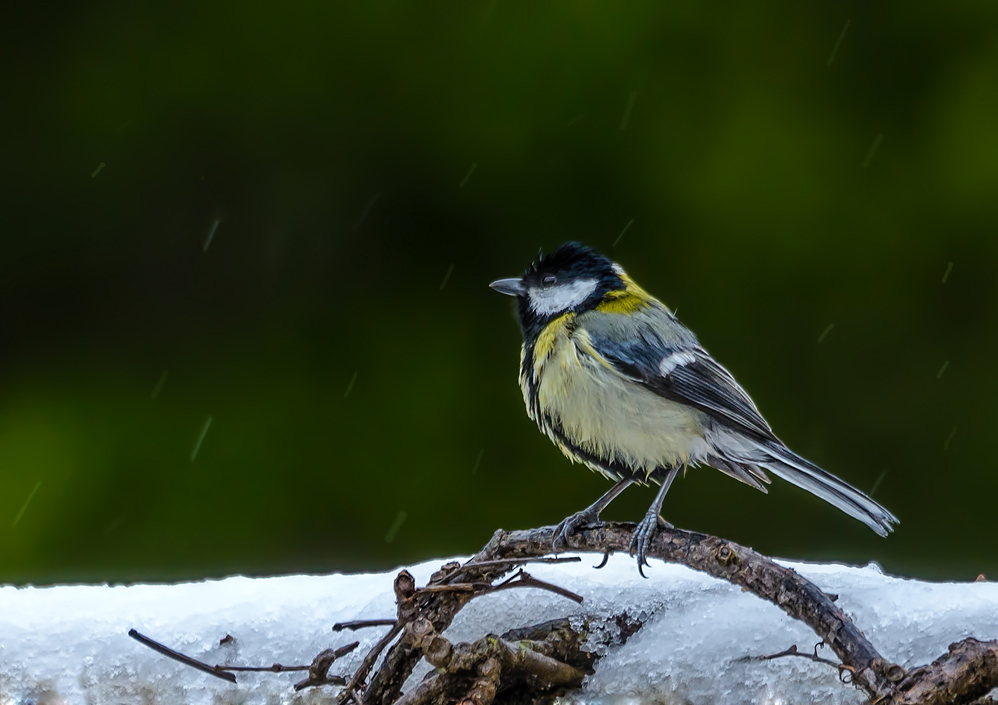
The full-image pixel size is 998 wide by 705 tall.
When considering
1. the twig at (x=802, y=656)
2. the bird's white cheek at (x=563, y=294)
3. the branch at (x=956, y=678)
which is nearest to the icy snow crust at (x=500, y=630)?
the twig at (x=802, y=656)

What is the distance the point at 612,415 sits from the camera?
3.75 ft

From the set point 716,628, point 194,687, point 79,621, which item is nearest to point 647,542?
point 716,628

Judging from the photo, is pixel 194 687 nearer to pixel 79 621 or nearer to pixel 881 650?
pixel 79 621

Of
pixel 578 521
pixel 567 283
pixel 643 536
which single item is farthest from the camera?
pixel 567 283

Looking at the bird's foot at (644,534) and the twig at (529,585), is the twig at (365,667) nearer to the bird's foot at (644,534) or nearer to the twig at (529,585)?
the twig at (529,585)

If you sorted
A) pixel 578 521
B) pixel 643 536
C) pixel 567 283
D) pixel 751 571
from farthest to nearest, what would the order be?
pixel 567 283 < pixel 578 521 < pixel 643 536 < pixel 751 571

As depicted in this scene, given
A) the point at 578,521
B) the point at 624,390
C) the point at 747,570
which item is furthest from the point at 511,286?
the point at 747,570

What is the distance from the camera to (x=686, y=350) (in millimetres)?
1257

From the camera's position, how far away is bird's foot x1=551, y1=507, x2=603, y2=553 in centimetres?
89

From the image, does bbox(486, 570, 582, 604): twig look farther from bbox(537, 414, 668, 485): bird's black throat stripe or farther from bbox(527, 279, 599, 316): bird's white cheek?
bbox(527, 279, 599, 316): bird's white cheek

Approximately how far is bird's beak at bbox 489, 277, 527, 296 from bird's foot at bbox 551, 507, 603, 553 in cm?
34

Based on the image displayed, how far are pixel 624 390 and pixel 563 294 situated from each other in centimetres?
18

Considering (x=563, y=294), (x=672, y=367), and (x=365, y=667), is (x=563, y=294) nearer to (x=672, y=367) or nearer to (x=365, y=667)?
(x=672, y=367)

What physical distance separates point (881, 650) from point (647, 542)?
0.71ft
